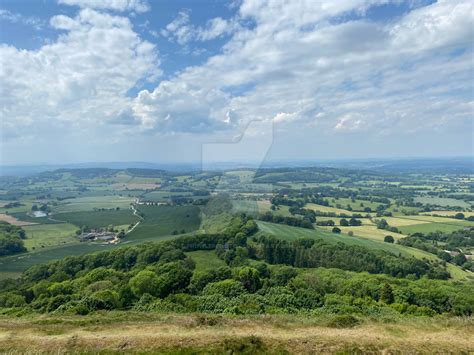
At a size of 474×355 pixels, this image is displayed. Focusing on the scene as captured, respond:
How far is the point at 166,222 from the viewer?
59781 millimetres

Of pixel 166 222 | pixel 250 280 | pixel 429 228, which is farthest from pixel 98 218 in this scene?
pixel 429 228

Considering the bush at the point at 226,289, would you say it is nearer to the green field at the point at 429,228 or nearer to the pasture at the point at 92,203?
the green field at the point at 429,228

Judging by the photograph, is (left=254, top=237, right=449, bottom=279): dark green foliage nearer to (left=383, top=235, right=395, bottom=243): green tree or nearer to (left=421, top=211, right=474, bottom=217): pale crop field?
(left=383, top=235, right=395, bottom=243): green tree

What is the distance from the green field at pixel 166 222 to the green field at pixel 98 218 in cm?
444

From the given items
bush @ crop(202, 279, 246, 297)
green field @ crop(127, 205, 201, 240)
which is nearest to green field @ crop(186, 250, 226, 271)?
bush @ crop(202, 279, 246, 297)

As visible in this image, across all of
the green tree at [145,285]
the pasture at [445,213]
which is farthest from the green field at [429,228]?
the green tree at [145,285]

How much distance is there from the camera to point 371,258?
35.9m

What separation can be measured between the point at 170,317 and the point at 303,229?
42209 millimetres

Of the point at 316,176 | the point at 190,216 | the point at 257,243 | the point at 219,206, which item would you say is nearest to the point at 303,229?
the point at 257,243

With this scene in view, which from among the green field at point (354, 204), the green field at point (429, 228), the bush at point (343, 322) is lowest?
the green field at point (429, 228)

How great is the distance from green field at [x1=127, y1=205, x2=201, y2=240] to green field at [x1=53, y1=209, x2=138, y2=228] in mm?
4441

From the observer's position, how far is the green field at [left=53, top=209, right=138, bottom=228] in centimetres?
6228

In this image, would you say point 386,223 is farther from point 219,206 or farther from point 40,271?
point 40,271

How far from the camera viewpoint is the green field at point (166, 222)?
5281cm
